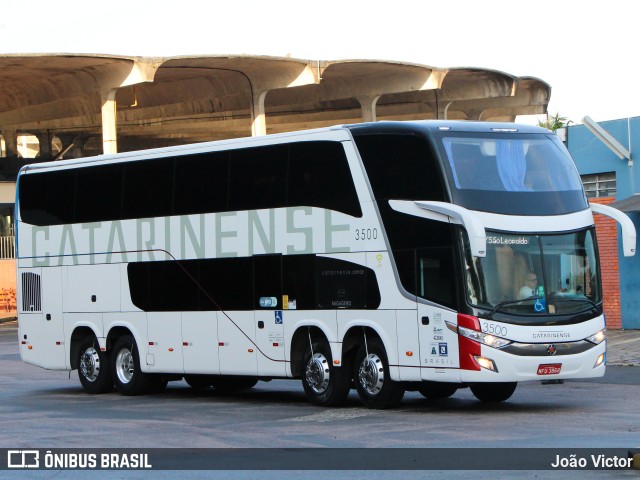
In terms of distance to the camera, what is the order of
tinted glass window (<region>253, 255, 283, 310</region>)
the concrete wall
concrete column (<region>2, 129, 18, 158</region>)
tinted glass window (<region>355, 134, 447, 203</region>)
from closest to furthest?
tinted glass window (<region>355, 134, 447, 203</region>), tinted glass window (<region>253, 255, 283, 310</region>), the concrete wall, concrete column (<region>2, 129, 18, 158</region>)

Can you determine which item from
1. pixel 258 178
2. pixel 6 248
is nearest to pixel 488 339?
pixel 258 178

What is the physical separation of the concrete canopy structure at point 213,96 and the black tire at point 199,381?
28.3 meters

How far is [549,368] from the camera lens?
1698 cm

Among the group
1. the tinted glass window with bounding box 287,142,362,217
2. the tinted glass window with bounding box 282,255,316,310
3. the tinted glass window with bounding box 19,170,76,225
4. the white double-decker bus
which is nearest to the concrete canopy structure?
the tinted glass window with bounding box 19,170,76,225

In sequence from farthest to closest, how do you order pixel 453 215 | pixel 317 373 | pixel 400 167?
pixel 317 373 → pixel 400 167 → pixel 453 215

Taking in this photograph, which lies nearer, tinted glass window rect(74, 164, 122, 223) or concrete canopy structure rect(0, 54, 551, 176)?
tinted glass window rect(74, 164, 122, 223)

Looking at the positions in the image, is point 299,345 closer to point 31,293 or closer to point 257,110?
point 31,293

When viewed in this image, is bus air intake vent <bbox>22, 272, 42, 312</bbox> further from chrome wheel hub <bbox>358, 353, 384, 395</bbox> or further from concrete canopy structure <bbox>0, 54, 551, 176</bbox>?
concrete canopy structure <bbox>0, 54, 551, 176</bbox>

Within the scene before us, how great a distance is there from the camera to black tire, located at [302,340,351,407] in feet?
60.8

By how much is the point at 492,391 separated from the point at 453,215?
3479 millimetres

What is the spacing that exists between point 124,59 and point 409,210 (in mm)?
34839

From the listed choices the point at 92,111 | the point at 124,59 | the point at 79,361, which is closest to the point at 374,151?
the point at 79,361

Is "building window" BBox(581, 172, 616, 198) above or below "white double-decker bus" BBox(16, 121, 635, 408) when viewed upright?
above

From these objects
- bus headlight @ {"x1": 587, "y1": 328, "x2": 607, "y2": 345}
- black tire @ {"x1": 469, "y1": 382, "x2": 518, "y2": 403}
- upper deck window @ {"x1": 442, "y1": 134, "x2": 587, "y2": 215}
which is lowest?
black tire @ {"x1": 469, "y1": 382, "x2": 518, "y2": 403}
